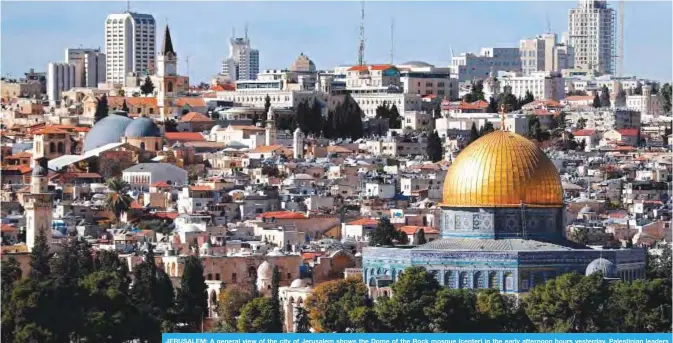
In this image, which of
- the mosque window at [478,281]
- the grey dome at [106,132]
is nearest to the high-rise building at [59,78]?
the grey dome at [106,132]

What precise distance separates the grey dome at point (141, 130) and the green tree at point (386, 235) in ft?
93.9

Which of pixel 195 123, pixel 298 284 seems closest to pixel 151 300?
pixel 298 284

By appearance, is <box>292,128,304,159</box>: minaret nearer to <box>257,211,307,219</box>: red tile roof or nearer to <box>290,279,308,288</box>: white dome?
<box>257,211,307,219</box>: red tile roof

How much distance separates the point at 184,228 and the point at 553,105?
5166 centimetres

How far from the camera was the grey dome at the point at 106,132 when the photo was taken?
282ft

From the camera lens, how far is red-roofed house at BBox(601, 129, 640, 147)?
317 ft

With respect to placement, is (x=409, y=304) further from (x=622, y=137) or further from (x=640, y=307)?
(x=622, y=137)

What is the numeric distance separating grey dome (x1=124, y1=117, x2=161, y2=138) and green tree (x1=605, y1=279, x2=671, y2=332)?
143 feet

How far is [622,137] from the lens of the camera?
318 feet

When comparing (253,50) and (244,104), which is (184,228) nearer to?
(244,104)

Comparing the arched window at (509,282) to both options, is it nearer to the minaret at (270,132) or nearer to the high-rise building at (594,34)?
the minaret at (270,132)

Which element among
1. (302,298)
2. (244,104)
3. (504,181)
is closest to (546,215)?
(504,181)

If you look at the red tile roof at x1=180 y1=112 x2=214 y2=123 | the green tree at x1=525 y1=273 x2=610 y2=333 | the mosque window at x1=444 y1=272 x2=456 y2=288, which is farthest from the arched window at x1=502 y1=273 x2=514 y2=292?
the red tile roof at x1=180 y1=112 x2=214 y2=123

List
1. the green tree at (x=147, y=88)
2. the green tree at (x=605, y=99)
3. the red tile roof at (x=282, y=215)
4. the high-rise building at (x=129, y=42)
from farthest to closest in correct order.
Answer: the high-rise building at (x=129, y=42), the green tree at (x=605, y=99), the green tree at (x=147, y=88), the red tile roof at (x=282, y=215)
